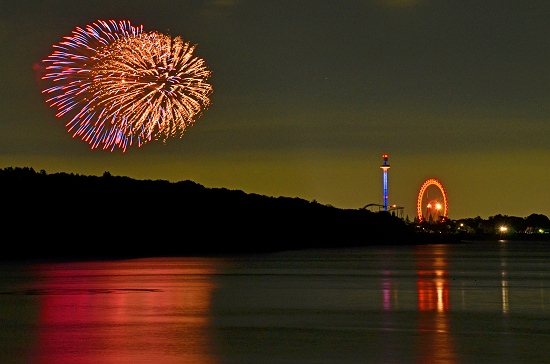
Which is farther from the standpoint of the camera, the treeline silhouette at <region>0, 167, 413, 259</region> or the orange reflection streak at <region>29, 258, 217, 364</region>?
the treeline silhouette at <region>0, 167, 413, 259</region>

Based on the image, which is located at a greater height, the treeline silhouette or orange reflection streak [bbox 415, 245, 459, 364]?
the treeline silhouette

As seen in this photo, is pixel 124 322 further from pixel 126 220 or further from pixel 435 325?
pixel 126 220

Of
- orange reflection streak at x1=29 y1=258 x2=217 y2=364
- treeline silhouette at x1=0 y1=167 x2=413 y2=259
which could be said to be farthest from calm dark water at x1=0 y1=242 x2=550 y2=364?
treeline silhouette at x1=0 y1=167 x2=413 y2=259

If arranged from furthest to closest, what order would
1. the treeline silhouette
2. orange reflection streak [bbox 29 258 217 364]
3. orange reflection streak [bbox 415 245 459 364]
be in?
the treeline silhouette < orange reflection streak [bbox 29 258 217 364] < orange reflection streak [bbox 415 245 459 364]

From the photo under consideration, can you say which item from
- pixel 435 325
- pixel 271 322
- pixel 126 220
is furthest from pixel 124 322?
pixel 126 220

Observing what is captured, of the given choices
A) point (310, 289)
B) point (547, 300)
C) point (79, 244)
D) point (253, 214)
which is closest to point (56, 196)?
point (79, 244)

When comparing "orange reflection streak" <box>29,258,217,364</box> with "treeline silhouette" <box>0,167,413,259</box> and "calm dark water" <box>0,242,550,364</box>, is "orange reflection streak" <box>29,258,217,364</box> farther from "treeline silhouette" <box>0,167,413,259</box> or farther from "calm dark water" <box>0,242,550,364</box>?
"treeline silhouette" <box>0,167,413,259</box>

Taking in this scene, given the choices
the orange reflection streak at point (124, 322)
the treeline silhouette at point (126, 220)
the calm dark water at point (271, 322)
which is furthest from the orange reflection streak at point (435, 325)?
the treeline silhouette at point (126, 220)
